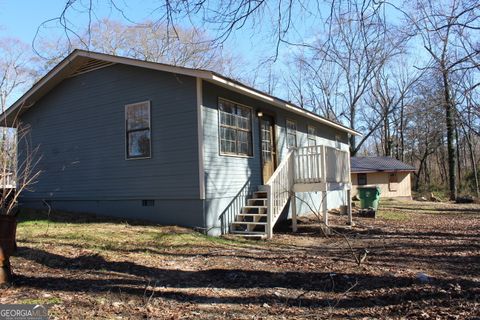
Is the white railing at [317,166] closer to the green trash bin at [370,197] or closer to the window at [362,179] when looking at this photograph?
the green trash bin at [370,197]

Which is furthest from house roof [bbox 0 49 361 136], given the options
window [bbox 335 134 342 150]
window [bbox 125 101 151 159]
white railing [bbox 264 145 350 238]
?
window [bbox 335 134 342 150]

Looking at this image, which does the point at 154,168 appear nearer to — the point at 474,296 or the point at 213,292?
the point at 213,292

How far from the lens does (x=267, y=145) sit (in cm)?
1261

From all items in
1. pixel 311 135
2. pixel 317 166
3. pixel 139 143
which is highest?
pixel 311 135

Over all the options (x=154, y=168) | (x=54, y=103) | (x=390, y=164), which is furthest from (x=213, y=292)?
(x=390, y=164)

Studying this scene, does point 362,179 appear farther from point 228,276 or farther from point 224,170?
point 228,276

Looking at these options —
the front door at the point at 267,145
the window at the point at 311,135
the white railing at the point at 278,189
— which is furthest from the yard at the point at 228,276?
the window at the point at 311,135

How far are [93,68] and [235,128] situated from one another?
449 cm

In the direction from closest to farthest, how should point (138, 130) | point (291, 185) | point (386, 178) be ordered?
1. point (138, 130)
2. point (291, 185)
3. point (386, 178)

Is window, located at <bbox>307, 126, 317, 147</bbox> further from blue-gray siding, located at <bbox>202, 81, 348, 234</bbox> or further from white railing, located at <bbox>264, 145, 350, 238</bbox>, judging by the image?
white railing, located at <bbox>264, 145, 350, 238</bbox>

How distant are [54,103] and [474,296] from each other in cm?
1195

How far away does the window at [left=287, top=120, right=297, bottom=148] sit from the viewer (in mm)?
14031

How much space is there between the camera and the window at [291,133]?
14031mm

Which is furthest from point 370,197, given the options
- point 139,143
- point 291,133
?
point 139,143
